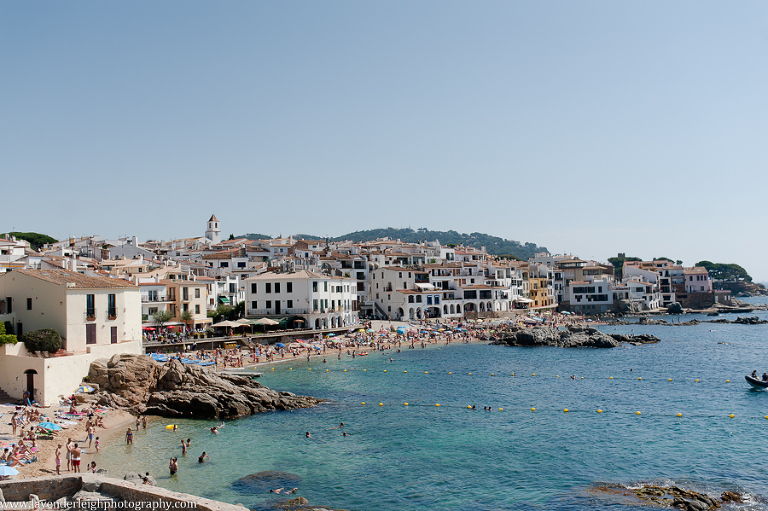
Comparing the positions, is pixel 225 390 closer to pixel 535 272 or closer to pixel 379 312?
pixel 379 312

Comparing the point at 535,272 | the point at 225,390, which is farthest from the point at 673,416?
the point at 535,272

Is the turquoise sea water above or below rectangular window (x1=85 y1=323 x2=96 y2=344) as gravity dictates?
below

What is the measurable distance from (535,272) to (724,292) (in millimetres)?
52568

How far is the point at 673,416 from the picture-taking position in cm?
3462

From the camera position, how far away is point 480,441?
2939cm

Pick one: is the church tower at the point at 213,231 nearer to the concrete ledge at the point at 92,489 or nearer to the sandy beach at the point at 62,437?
the sandy beach at the point at 62,437

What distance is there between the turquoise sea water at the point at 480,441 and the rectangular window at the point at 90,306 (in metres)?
8.90

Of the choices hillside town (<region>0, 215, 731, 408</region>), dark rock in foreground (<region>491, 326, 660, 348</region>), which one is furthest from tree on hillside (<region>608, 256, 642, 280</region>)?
dark rock in foreground (<region>491, 326, 660, 348</region>)

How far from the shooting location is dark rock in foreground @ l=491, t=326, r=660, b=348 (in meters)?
69.8

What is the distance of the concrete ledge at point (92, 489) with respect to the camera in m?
16.1

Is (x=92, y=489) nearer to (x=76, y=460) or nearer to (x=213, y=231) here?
(x=76, y=460)

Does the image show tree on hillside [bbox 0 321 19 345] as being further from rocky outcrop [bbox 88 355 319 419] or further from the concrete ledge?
the concrete ledge

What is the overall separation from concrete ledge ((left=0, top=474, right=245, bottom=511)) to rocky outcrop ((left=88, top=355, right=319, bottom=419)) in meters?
16.6

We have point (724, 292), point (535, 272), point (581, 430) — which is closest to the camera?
point (581, 430)
